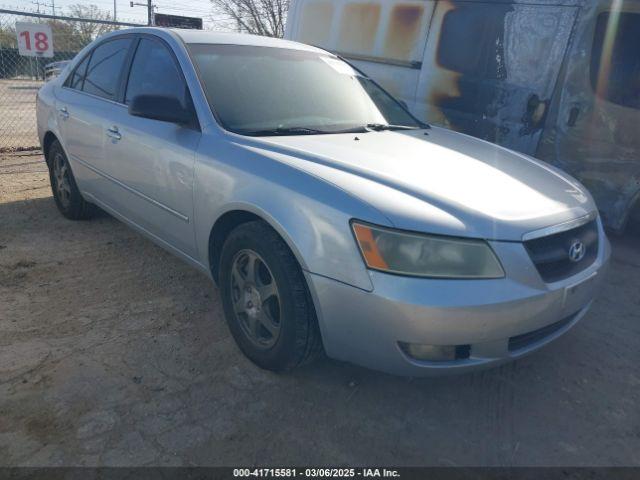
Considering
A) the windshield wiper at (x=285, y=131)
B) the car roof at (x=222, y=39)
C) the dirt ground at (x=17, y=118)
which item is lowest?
the dirt ground at (x=17, y=118)

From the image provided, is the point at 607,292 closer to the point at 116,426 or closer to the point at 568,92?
the point at 568,92

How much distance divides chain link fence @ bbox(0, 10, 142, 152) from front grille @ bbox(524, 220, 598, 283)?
6956 millimetres

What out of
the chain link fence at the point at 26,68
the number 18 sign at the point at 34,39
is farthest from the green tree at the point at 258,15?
the number 18 sign at the point at 34,39

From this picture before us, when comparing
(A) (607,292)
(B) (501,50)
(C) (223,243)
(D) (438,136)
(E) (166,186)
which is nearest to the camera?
(C) (223,243)

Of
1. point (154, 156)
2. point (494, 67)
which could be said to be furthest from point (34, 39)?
point (494, 67)

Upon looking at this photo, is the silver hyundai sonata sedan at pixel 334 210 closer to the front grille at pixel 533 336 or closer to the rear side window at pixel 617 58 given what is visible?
the front grille at pixel 533 336

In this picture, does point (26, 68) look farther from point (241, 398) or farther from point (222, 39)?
point (241, 398)

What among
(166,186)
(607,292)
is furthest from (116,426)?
(607,292)

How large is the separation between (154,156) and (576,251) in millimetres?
2343

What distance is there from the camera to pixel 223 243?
9.33 ft

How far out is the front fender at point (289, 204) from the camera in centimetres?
212

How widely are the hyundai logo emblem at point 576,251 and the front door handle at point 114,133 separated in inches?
110

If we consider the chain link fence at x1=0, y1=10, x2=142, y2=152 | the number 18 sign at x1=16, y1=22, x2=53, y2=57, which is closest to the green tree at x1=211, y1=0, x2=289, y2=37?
the chain link fence at x1=0, y1=10, x2=142, y2=152

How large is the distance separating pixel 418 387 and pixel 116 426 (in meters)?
1.41
